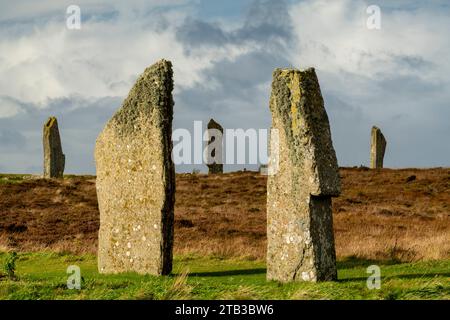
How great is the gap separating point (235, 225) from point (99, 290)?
1842 centimetres

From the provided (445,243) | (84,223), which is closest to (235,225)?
(84,223)

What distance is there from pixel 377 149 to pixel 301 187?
42.7 m

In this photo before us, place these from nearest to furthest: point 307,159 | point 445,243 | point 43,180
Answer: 1. point 307,159
2. point 445,243
3. point 43,180

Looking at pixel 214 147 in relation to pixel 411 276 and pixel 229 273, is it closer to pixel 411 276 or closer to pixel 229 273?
pixel 229 273

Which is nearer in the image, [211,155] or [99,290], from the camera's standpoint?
[99,290]

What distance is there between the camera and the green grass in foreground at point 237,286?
14.9 meters

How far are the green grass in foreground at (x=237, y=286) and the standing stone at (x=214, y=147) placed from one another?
36.4 m

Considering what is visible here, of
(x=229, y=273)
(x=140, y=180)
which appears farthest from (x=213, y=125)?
(x=140, y=180)

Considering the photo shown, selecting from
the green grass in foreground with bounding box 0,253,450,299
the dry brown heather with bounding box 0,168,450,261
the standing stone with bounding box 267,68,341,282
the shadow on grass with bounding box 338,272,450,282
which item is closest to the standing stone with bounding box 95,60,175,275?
the green grass in foreground with bounding box 0,253,450,299

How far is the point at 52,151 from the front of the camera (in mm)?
52938

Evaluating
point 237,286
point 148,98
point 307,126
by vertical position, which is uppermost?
point 148,98

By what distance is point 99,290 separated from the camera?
15531 millimetres

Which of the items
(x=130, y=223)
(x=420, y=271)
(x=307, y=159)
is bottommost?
(x=420, y=271)

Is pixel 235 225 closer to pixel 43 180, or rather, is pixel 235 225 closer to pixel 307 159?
pixel 307 159
